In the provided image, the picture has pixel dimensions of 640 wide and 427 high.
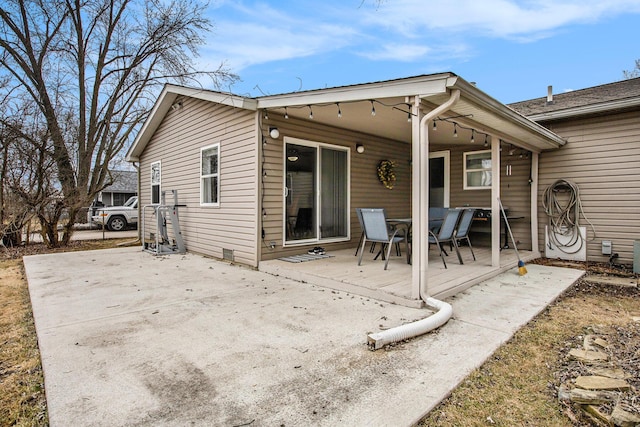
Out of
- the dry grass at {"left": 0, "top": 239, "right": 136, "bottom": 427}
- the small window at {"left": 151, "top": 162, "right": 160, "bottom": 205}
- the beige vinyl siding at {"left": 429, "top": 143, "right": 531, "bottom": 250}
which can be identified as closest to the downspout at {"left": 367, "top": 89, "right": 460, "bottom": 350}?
the dry grass at {"left": 0, "top": 239, "right": 136, "bottom": 427}

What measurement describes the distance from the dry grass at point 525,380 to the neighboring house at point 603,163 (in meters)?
2.95

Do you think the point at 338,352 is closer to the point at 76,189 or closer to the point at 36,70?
the point at 76,189

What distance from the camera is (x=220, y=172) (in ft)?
21.1

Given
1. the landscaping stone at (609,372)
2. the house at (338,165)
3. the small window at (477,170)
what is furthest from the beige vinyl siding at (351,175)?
the landscaping stone at (609,372)

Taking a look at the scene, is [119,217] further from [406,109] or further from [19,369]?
[19,369]

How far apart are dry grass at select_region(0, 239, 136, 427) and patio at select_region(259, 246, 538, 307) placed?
274cm

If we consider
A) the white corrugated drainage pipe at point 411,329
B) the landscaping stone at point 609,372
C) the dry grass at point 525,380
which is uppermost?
the white corrugated drainage pipe at point 411,329

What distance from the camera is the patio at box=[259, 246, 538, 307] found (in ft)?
12.5

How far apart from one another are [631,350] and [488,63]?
9.87m

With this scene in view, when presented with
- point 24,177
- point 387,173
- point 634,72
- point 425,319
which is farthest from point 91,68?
point 634,72

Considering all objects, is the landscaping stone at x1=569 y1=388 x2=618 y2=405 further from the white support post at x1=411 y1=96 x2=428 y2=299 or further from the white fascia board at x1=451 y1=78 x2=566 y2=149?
the white fascia board at x1=451 y1=78 x2=566 y2=149

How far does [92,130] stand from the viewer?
11141 mm

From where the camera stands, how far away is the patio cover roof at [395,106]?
11.4 ft

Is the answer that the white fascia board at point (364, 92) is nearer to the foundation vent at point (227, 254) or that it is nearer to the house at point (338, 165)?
the house at point (338, 165)
